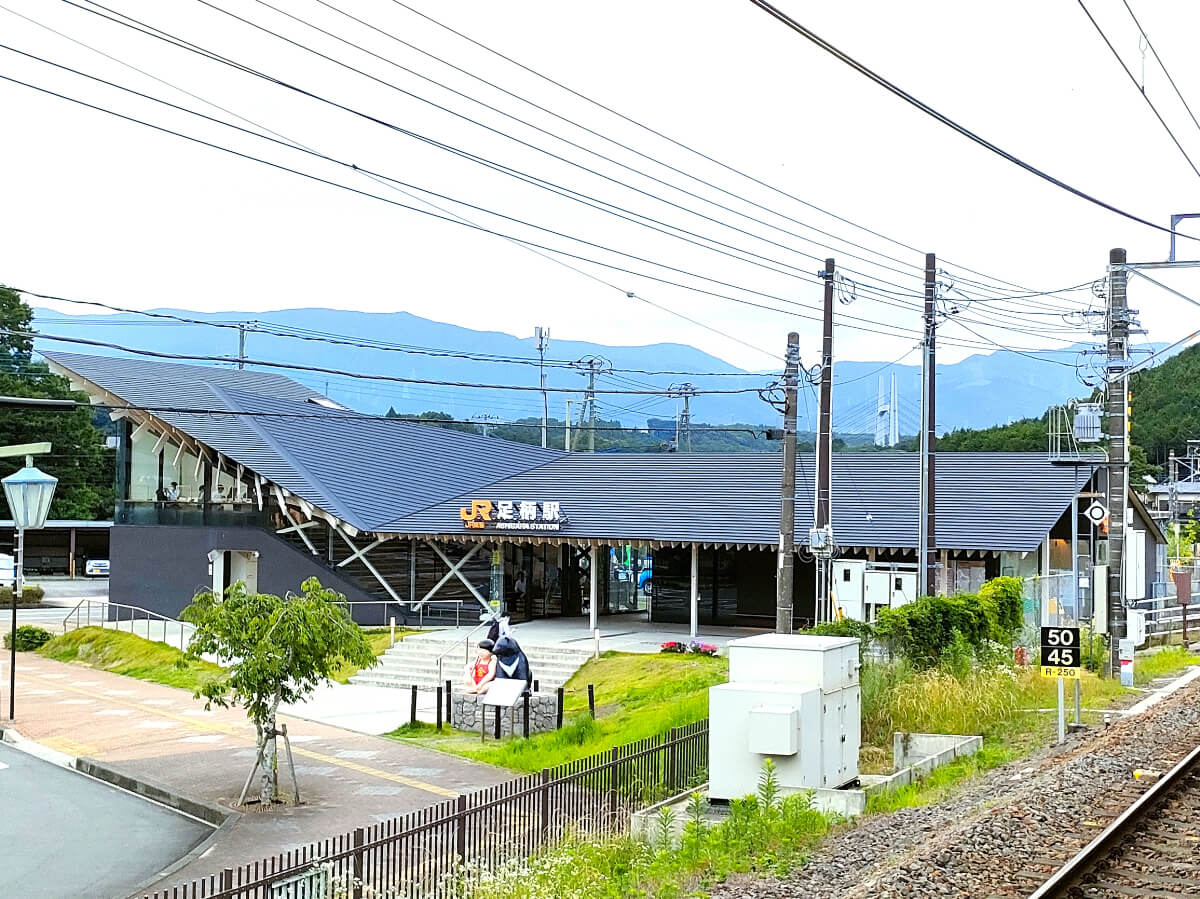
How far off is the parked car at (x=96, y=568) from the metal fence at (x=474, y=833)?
190 ft

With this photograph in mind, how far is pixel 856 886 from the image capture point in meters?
9.95

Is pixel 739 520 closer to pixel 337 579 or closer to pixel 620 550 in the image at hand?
pixel 337 579

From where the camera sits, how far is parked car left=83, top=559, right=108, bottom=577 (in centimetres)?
6712

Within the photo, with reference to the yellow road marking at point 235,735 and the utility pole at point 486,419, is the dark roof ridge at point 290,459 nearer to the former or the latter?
the utility pole at point 486,419

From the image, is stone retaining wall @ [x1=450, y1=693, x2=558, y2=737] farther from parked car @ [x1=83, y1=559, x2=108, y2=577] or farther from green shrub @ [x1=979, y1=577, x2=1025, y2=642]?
parked car @ [x1=83, y1=559, x2=108, y2=577]

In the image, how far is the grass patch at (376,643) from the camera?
2975cm

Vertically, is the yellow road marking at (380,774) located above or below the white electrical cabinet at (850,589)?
below

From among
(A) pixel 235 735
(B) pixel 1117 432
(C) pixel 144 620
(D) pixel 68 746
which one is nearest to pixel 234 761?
(A) pixel 235 735

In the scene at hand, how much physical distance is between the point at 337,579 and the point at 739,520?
11.2 metres

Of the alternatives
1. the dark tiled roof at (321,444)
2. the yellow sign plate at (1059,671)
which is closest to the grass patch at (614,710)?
the yellow sign plate at (1059,671)

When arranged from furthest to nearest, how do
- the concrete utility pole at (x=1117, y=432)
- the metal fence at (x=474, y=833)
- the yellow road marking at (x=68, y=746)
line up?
the concrete utility pole at (x=1117, y=432)
the yellow road marking at (x=68, y=746)
the metal fence at (x=474, y=833)

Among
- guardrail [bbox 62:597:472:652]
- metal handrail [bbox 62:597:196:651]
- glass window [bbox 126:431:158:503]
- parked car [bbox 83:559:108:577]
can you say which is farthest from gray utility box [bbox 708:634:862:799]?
parked car [bbox 83:559:108:577]

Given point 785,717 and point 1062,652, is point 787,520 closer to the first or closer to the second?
point 1062,652

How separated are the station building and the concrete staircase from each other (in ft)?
10.9
